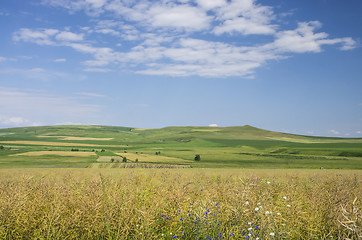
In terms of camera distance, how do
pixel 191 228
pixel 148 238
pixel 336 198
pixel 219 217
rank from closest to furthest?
pixel 148 238 < pixel 191 228 < pixel 219 217 < pixel 336 198

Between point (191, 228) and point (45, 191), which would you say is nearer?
point (191, 228)

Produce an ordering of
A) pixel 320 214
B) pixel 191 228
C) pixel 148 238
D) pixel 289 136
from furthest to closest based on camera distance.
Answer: pixel 289 136, pixel 320 214, pixel 191 228, pixel 148 238

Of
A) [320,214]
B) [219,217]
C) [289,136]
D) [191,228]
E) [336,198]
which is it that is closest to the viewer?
[191,228]

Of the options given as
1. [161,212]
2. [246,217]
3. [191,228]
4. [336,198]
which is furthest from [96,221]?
[336,198]

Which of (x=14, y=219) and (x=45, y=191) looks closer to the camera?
(x=14, y=219)

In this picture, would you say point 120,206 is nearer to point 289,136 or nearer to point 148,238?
point 148,238

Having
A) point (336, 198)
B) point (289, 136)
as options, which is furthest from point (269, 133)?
point (336, 198)

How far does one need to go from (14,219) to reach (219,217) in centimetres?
480

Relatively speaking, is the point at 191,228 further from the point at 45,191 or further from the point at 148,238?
the point at 45,191

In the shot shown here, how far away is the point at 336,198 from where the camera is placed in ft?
26.0

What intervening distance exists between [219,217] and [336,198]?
388 cm

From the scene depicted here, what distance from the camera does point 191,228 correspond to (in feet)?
20.2

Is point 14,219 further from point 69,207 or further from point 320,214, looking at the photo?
point 320,214

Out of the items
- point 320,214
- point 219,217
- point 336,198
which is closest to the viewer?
point 219,217
